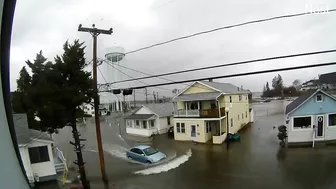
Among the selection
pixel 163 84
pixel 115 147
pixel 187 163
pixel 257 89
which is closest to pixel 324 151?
pixel 257 89

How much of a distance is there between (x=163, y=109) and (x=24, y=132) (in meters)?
0.58

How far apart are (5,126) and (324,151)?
123 centimetres

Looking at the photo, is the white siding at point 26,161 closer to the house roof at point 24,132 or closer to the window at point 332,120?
the house roof at point 24,132

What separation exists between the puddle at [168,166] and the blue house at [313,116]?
444 millimetres

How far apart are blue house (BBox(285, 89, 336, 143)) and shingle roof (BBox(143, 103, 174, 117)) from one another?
0.49m

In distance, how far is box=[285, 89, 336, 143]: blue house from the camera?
78cm

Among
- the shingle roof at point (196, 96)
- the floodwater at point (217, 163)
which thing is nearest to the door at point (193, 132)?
the floodwater at point (217, 163)

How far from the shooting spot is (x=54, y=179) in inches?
34.2

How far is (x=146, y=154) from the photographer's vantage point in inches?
37.6

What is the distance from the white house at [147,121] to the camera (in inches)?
38.4

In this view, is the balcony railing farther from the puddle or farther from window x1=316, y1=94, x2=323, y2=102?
window x1=316, y1=94, x2=323, y2=102

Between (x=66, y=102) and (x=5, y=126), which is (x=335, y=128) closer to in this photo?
(x=66, y=102)

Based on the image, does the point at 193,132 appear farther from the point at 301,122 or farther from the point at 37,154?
the point at 37,154

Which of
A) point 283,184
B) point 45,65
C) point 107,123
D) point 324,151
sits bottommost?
point 283,184
